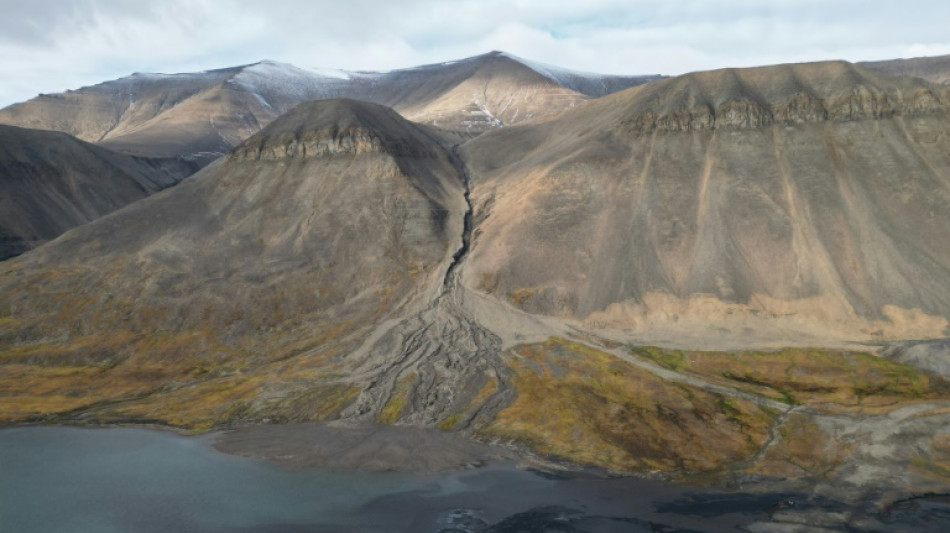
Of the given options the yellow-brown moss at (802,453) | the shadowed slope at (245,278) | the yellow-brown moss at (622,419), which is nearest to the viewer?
the yellow-brown moss at (802,453)

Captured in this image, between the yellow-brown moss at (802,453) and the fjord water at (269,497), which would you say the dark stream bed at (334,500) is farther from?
the yellow-brown moss at (802,453)

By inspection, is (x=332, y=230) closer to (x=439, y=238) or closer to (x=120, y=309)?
(x=439, y=238)

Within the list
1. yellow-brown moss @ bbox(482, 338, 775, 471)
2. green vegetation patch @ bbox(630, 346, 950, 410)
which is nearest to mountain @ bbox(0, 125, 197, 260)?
yellow-brown moss @ bbox(482, 338, 775, 471)

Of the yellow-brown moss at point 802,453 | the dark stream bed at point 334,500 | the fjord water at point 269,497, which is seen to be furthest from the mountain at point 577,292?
the fjord water at point 269,497

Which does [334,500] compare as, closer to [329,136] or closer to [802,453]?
[802,453]

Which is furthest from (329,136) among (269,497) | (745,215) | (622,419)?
(269,497)

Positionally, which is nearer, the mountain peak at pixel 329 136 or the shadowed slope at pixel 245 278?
the shadowed slope at pixel 245 278

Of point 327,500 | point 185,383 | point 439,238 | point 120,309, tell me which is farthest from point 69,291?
point 327,500
